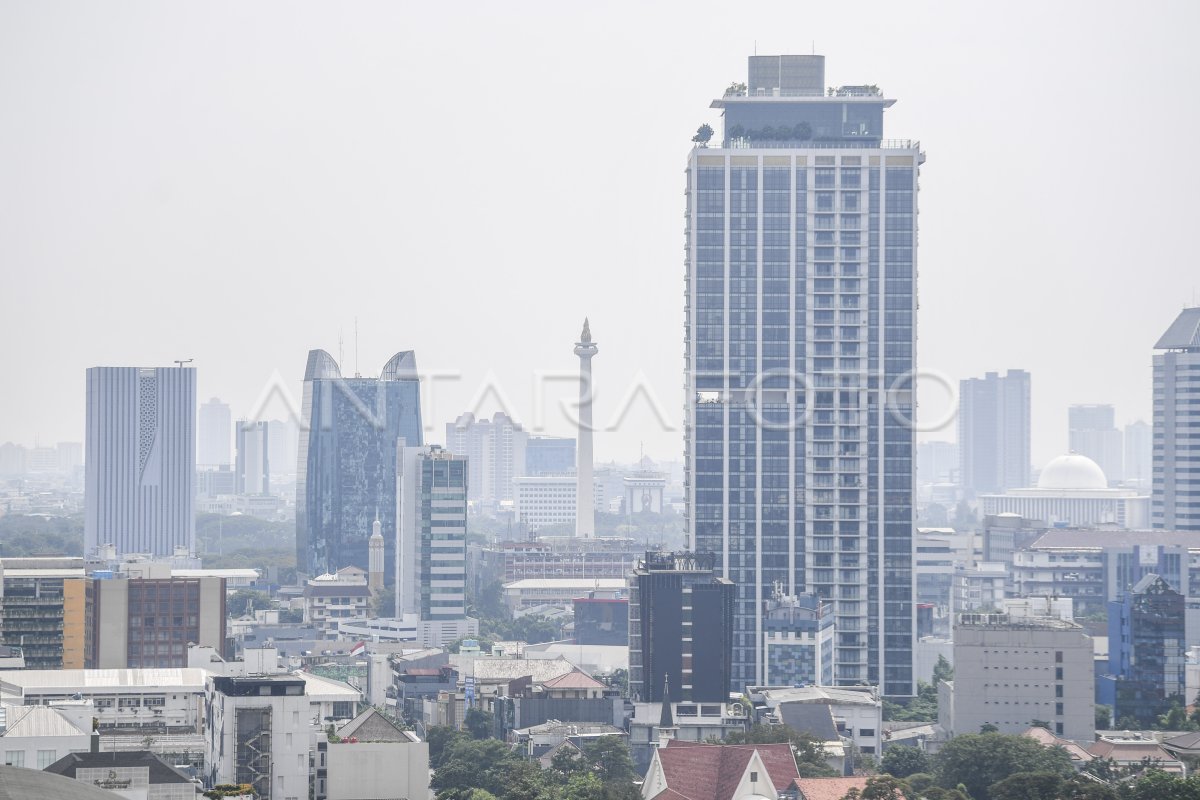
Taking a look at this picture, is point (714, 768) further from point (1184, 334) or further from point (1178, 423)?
point (1184, 334)

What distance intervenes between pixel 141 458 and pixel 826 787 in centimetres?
8846

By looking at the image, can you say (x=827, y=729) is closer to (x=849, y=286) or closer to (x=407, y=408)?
(x=849, y=286)

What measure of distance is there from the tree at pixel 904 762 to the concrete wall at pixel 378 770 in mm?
11117

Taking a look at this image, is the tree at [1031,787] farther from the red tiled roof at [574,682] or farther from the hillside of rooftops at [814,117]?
the hillside of rooftops at [814,117]

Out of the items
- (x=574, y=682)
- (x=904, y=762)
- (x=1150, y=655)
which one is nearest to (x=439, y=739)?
(x=574, y=682)

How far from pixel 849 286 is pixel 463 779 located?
24.9m

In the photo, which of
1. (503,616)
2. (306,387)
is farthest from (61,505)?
(503,616)

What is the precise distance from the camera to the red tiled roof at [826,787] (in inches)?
1609

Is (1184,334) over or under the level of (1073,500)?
over

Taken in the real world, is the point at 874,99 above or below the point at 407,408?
above

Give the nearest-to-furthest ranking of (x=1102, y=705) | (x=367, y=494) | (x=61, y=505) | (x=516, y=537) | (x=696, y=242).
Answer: (x=1102, y=705) → (x=696, y=242) → (x=367, y=494) → (x=516, y=537) → (x=61, y=505)

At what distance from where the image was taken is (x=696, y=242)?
66.6m

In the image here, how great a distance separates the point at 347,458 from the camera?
112 meters

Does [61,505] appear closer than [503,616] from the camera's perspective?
No
